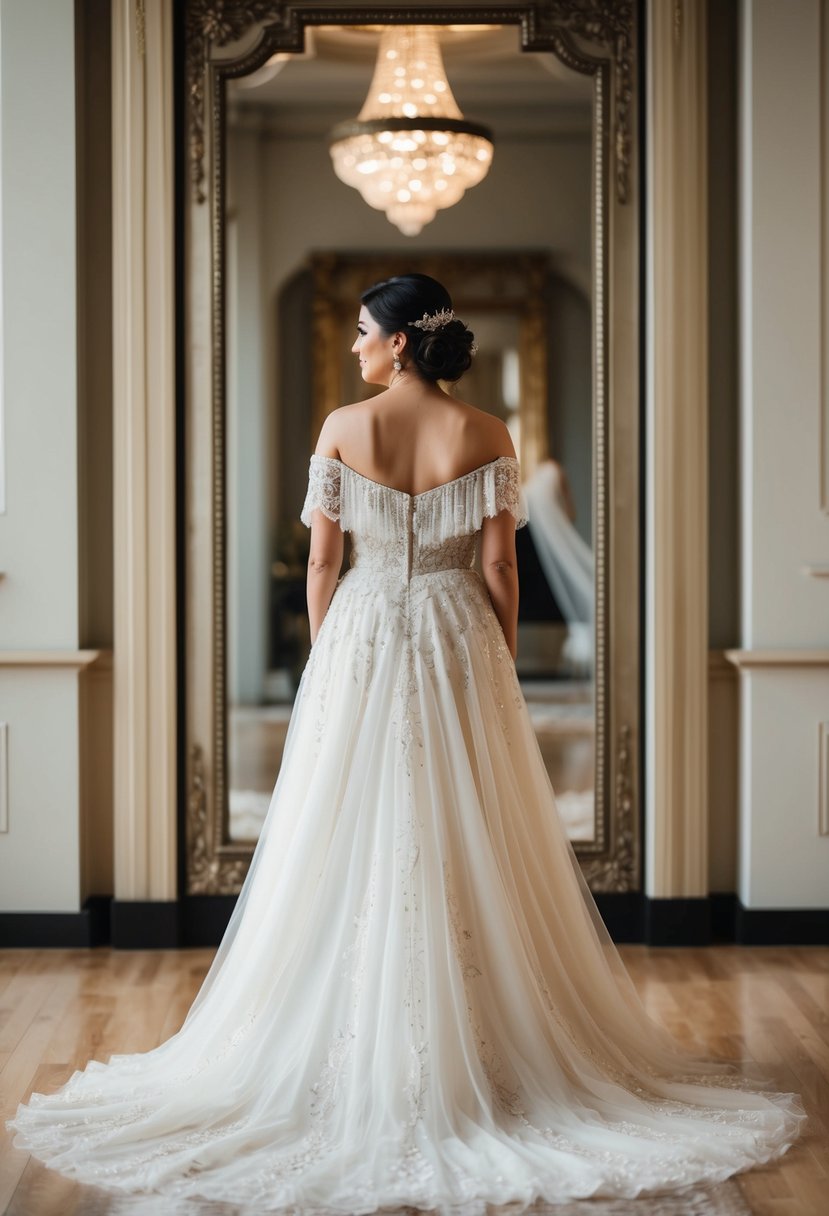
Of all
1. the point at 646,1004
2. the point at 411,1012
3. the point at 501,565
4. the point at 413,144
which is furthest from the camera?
the point at 413,144

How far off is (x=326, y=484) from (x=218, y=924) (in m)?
1.91

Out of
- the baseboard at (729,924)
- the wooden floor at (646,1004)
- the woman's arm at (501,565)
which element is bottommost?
the wooden floor at (646,1004)

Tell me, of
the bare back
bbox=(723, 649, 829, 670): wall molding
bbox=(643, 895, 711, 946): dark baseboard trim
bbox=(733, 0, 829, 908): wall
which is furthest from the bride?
bbox=(723, 649, 829, 670): wall molding

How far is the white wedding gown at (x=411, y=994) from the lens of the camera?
251 cm

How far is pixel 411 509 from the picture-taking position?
2.90 m

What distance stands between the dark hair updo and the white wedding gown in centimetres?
26

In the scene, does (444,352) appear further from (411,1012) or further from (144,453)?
(144,453)

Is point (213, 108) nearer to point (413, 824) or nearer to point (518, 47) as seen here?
point (518, 47)

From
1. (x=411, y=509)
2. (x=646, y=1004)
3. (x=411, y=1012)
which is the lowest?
(x=646, y=1004)

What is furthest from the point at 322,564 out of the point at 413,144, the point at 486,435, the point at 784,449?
the point at 784,449

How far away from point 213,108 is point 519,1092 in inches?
120

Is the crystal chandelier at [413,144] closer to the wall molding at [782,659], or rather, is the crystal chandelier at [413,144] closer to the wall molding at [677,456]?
the wall molding at [677,456]

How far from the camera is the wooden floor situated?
8.07ft

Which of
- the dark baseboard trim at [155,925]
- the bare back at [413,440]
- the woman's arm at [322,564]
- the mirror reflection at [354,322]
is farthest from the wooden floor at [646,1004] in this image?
the bare back at [413,440]
